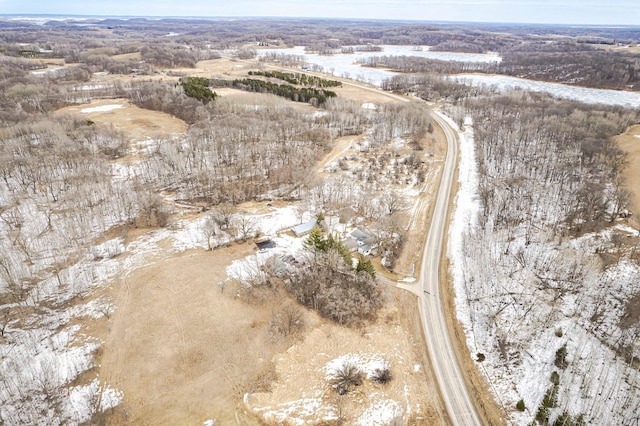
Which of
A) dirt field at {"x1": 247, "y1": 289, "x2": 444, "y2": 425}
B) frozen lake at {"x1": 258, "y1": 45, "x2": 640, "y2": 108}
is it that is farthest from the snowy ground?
frozen lake at {"x1": 258, "y1": 45, "x2": 640, "y2": 108}

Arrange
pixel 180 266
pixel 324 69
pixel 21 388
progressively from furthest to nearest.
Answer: pixel 324 69, pixel 180 266, pixel 21 388

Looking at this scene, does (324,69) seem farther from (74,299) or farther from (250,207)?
(74,299)

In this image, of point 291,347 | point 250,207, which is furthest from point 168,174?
point 291,347

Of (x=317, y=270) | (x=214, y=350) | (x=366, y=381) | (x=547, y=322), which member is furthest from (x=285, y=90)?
(x=366, y=381)

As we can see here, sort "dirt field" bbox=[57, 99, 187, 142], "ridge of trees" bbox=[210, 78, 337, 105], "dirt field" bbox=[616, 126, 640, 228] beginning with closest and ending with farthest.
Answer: "dirt field" bbox=[616, 126, 640, 228]
"dirt field" bbox=[57, 99, 187, 142]
"ridge of trees" bbox=[210, 78, 337, 105]

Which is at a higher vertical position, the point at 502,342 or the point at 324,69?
the point at 324,69

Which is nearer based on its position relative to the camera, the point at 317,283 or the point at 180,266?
the point at 317,283

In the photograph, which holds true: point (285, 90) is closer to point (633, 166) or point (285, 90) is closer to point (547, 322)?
point (633, 166)

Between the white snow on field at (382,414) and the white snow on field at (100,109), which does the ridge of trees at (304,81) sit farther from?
the white snow on field at (382,414)

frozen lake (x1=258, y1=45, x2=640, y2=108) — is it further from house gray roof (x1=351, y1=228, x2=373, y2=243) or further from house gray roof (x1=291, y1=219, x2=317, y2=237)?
house gray roof (x1=291, y1=219, x2=317, y2=237)
